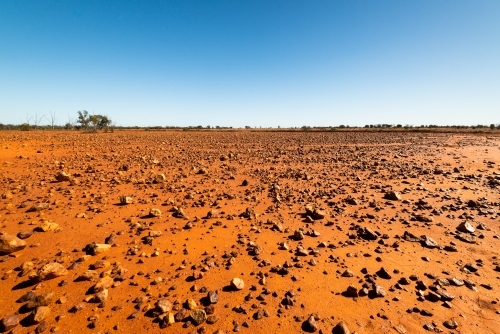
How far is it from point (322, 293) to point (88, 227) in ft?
16.2

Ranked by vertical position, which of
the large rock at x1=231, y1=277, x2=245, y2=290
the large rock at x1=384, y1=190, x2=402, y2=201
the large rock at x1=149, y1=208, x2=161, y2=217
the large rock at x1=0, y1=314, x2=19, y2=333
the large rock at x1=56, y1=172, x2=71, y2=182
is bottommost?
the large rock at x1=231, y1=277, x2=245, y2=290

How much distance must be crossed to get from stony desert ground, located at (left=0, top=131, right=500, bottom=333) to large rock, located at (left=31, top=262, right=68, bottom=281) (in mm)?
17

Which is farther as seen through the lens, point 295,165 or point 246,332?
point 295,165

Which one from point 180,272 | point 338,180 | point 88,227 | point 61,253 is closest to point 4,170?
point 88,227

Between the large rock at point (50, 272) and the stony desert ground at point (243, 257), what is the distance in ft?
0.06

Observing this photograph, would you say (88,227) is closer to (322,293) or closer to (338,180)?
(322,293)

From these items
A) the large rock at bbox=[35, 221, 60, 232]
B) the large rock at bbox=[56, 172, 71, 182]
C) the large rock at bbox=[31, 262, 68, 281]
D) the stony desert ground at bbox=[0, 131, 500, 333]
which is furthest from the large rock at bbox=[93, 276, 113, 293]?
the large rock at bbox=[56, 172, 71, 182]

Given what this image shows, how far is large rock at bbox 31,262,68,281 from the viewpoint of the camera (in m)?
3.64

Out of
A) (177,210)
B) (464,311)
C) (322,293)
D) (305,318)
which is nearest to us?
(305,318)

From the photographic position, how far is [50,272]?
3672 mm

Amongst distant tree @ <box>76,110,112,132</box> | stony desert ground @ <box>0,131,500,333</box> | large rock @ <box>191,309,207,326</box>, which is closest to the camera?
large rock @ <box>191,309,207,326</box>

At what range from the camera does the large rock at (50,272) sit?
364 cm

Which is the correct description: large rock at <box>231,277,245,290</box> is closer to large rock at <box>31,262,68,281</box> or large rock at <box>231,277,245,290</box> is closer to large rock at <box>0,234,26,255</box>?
large rock at <box>31,262,68,281</box>

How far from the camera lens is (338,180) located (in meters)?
10.1
